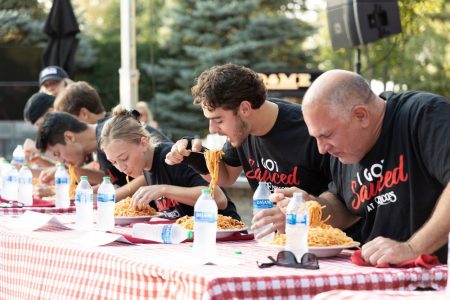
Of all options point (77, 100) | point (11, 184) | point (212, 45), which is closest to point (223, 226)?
point (11, 184)

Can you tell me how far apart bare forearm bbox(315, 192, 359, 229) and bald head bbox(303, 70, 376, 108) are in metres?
0.59

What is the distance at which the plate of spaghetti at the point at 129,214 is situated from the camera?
5098 mm

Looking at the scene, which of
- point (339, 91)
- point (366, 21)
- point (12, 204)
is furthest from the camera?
point (366, 21)

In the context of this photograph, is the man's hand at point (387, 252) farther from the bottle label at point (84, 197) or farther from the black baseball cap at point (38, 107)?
the black baseball cap at point (38, 107)

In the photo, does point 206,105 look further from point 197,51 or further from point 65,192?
point 197,51

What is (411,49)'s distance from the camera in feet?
91.4

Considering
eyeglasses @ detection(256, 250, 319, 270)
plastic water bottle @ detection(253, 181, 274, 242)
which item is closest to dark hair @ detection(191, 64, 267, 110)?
plastic water bottle @ detection(253, 181, 274, 242)

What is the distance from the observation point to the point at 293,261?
3.47m

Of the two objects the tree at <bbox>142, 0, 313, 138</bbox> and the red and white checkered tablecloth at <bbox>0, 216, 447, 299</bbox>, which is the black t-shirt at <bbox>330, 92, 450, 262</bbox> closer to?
the red and white checkered tablecloth at <bbox>0, 216, 447, 299</bbox>

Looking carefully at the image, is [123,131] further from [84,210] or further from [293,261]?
[293,261]

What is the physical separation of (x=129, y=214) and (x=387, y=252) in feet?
6.51

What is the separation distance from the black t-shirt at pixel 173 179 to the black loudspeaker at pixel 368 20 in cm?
597

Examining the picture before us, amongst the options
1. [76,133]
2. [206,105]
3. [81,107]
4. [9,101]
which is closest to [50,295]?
[206,105]

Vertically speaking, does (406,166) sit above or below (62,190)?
above
